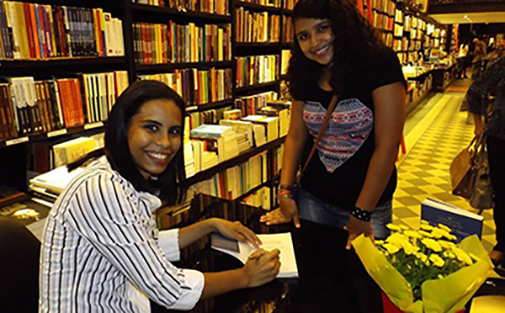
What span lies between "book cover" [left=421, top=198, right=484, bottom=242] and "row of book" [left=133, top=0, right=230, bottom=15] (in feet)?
6.74

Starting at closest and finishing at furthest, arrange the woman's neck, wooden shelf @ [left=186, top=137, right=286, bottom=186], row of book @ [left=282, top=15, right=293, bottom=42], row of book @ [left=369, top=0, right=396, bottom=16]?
the woman's neck → wooden shelf @ [left=186, top=137, right=286, bottom=186] → row of book @ [left=282, top=15, right=293, bottom=42] → row of book @ [left=369, top=0, right=396, bottom=16]

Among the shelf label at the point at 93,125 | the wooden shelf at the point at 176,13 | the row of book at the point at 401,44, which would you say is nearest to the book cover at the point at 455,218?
the shelf label at the point at 93,125

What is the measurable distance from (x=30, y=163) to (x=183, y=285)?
63.0 inches

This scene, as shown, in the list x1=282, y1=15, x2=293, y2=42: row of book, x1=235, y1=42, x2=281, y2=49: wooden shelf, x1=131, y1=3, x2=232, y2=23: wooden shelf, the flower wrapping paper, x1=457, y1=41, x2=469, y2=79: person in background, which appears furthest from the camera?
x1=457, y1=41, x2=469, y2=79: person in background

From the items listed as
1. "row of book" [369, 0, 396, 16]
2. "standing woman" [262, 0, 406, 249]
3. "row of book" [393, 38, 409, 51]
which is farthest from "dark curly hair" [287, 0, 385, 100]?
"row of book" [393, 38, 409, 51]

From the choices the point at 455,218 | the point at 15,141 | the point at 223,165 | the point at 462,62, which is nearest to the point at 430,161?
the point at 223,165

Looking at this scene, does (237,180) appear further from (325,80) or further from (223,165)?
(325,80)

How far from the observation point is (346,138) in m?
1.50

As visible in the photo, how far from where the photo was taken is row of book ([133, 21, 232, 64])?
2488 millimetres

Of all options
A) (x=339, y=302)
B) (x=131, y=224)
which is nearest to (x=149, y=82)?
(x=131, y=224)

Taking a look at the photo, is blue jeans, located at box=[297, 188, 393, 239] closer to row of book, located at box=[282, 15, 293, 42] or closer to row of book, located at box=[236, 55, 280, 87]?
row of book, located at box=[236, 55, 280, 87]

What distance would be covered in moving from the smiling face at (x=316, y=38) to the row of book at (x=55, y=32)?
1.27m

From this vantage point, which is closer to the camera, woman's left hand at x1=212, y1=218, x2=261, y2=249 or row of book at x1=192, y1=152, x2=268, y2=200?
woman's left hand at x1=212, y1=218, x2=261, y2=249

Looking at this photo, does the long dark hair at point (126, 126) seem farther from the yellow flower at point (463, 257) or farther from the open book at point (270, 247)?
the yellow flower at point (463, 257)
